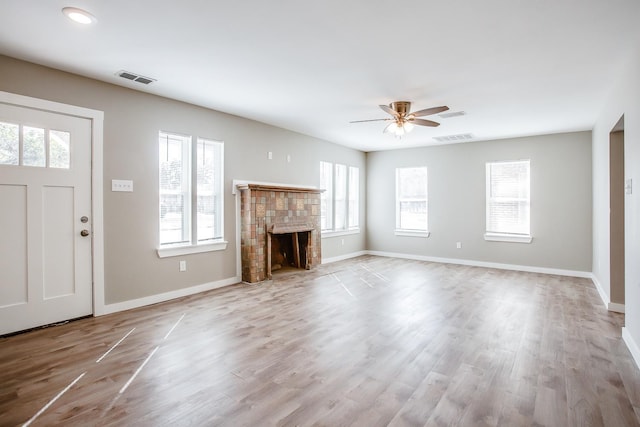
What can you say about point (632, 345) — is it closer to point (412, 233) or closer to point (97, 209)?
point (412, 233)

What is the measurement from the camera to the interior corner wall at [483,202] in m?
5.73

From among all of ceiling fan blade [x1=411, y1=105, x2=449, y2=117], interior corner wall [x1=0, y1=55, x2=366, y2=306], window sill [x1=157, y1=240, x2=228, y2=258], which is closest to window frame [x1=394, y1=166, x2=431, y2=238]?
ceiling fan blade [x1=411, y1=105, x2=449, y2=117]

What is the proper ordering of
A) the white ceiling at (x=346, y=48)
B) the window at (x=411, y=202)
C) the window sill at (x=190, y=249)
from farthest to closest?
the window at (x=411, y=202)
the window sill at (x=190, y=249)
the white ceiling at (x=346, y=48)

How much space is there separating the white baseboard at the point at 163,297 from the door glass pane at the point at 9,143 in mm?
1698

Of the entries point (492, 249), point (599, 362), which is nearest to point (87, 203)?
point (599, 362)

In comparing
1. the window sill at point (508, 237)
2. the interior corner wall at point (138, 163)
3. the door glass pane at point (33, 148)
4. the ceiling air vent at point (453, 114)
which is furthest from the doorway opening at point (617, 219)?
the door glass pane at point (33, 148)

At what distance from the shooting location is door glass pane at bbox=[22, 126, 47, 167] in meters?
3.13

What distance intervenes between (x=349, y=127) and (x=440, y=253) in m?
3.46

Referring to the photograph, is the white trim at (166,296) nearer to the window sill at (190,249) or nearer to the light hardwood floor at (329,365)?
the light hardwood floor at (329,365)

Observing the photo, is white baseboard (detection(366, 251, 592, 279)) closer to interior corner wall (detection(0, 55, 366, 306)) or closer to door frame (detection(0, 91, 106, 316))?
interior corner wall (detection(0, 55, 366, 306))

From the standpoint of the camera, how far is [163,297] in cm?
415

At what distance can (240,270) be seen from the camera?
16.8 ft

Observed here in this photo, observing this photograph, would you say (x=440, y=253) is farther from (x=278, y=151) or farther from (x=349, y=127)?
(x=278, y=151)

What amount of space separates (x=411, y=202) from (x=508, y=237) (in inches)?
81.8
